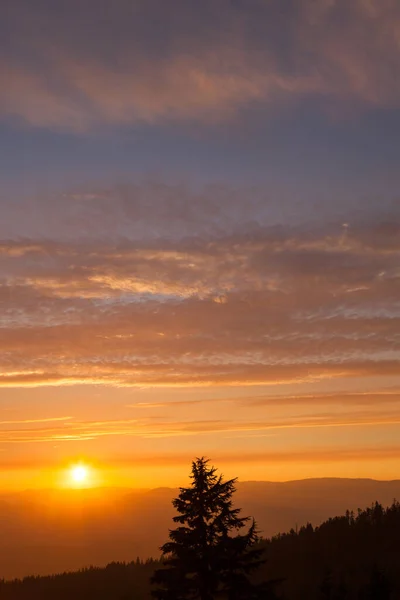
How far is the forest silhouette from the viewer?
33.7 m

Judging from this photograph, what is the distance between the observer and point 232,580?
34062 mm

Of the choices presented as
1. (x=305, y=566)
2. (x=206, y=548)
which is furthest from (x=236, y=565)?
(x=305, y=566)

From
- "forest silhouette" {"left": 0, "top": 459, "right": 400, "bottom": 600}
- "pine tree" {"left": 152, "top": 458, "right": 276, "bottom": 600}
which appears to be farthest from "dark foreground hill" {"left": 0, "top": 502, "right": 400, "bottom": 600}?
"pine tree" {"left": 152, "top": 458, "right": 276, "bottom": 600}

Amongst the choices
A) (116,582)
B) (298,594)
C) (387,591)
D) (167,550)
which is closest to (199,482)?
(167,550)

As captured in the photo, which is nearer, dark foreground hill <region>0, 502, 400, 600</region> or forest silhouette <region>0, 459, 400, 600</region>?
forest silhouette <region>0, 459, 400, 600</region>

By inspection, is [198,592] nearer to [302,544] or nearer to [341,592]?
[341,592]

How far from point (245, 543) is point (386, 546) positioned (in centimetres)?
14330

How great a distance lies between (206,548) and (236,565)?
182 centimetres

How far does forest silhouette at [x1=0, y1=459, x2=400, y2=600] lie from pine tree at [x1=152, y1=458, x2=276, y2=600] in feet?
0.16

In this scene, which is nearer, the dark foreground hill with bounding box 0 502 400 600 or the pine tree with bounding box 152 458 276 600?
the pine tree with bounding box 152 458 276 600

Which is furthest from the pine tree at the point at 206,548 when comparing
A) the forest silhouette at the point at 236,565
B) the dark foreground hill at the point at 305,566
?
the dark foreground hill at the point at 305,566

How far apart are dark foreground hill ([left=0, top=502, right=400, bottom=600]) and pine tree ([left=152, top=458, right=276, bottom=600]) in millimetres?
108328

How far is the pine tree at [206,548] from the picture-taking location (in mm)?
33500

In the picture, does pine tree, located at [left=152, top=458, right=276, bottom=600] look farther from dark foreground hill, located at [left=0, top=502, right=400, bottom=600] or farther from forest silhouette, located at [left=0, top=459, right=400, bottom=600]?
dark foreground hill, located at [left=0, top=502, right=400, bottom=600]
